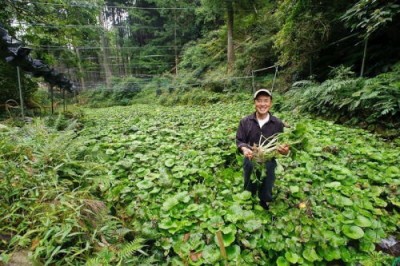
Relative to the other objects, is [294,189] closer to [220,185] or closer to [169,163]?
[220,185]

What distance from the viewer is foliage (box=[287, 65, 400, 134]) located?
4695 millimetres

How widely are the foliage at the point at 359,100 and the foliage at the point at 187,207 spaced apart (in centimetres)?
113

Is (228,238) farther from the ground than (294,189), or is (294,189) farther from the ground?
(294,189)

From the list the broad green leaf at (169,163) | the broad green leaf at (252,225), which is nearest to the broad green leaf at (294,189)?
the broad green leaf at (252,225)

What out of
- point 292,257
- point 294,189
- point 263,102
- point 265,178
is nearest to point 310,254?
point 292,257

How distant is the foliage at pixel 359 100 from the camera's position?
15.4 feet

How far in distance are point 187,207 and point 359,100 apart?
14.7 ft

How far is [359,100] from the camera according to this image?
16.4 ft

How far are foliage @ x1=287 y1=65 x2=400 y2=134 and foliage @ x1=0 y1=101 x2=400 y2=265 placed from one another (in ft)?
3.72

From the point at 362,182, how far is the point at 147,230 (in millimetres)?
2749

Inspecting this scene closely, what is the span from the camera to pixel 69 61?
41.8 feet

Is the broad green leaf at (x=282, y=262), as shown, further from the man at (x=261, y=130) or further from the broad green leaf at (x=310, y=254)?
the man at (x=261, y=130)

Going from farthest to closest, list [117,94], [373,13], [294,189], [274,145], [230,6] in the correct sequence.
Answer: [117,94]
[230,6]
[373,13]
[294,189]
[274,145]

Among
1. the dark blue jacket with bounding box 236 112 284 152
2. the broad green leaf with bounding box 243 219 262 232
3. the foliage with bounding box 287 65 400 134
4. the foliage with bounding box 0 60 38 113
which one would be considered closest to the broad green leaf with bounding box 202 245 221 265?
the broad green leaf with bounding box 243 219 262 232
